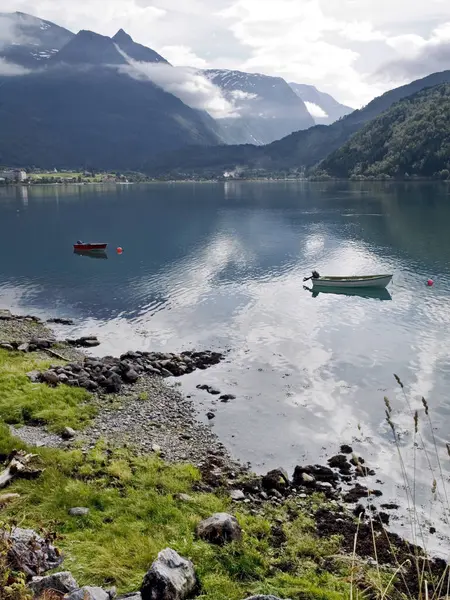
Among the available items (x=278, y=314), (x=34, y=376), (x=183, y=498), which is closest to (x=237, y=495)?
(x=183, y=498)

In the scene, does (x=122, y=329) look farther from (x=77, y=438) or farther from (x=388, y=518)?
(x=388, y=518)

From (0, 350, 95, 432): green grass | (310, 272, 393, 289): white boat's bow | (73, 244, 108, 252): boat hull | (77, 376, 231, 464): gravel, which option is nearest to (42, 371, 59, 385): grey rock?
(0, 350, 95, 432): green grass

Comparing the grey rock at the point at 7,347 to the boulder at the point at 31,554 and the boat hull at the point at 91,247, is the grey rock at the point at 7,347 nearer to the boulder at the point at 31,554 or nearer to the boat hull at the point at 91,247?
the boulder at the point at 31,554

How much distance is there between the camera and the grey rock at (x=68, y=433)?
74.7ft

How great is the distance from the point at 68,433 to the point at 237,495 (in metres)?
8.49

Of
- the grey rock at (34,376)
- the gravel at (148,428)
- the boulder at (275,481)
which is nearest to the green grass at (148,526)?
the boulder at (275,481)

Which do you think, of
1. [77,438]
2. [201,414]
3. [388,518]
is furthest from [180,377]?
[388,518]

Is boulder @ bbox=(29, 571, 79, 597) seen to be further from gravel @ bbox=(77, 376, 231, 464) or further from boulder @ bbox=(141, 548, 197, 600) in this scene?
gravel @ bbox=(77, 376, 231, 464)

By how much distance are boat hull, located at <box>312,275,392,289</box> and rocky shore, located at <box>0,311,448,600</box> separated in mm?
27870

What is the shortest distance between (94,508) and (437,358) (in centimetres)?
3051

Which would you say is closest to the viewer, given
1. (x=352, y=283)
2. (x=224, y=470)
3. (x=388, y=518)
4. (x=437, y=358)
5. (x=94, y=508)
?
(x=94, y=508)

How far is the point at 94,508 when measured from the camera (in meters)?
15.9

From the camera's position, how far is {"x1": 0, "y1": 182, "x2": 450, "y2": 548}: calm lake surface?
1126 inches

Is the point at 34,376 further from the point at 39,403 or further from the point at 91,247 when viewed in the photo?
the point at 91,247
